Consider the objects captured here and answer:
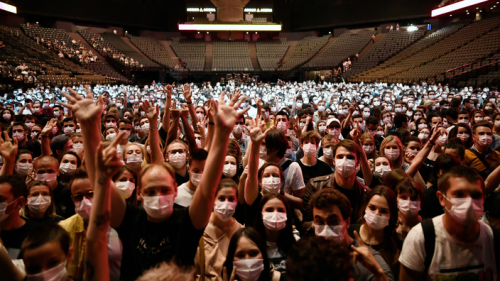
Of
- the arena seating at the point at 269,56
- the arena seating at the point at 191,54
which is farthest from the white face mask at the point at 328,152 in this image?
the arena seating at the point at 269,56

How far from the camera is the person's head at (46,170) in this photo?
4.06 meters

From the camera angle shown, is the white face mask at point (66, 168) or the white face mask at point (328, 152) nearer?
the white face mask at point (66, 168)

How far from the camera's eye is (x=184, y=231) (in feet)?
7.59

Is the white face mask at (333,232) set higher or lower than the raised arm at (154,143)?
lower

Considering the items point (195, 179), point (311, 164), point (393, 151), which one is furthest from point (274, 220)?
point (393, 151)

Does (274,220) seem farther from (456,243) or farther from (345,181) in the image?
(456,243)

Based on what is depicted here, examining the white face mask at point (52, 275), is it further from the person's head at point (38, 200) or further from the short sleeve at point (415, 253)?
the short sleeve at point (415, 253)

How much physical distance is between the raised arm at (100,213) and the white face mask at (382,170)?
11.4 feet

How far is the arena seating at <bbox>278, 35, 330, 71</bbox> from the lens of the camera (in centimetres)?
4514

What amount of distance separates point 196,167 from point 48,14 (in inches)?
1817

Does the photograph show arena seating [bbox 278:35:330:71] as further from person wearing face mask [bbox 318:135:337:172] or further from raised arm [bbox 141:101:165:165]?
raised arm [bbox 141:101:165:165]

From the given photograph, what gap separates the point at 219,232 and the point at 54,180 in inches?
94.1

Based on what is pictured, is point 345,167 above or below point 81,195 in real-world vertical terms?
above

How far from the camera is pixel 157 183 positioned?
2.38 m
